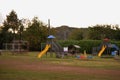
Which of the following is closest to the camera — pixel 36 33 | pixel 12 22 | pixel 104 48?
pixel 104 48

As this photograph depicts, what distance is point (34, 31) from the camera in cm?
7044

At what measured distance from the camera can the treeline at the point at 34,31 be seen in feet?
227

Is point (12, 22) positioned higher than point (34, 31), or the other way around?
point (12, 22)

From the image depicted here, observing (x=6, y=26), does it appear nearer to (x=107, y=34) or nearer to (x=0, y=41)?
(x=0, y=41)

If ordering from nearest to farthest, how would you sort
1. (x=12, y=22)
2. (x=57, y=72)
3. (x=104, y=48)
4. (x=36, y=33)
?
1. (x=57, y=72)
2. (x=104, y=48)
3. (x=36, y=33)
4. (x=12, y=22)

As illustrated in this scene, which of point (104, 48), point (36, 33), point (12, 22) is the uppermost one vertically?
point (12, 22)

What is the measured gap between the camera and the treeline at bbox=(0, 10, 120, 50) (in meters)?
69.1

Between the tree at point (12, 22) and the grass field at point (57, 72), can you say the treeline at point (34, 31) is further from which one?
the grass field at point (57, 72)

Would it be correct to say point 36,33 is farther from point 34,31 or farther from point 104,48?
point 104,48

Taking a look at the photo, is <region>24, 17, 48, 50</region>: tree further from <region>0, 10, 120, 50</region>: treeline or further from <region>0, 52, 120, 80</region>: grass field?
<region>0, 52, 120, 80</region>: grass field

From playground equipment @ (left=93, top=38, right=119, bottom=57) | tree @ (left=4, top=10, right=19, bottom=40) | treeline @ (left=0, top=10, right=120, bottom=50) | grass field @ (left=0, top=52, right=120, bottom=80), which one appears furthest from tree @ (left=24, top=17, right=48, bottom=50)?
grass field @ (left=0, top=52, right=120, bottom=80)

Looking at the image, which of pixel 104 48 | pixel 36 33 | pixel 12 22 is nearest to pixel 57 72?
pixel 104 48

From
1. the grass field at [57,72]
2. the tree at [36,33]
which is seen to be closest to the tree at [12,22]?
the tree at [36,33]

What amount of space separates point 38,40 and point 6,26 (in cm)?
1661
